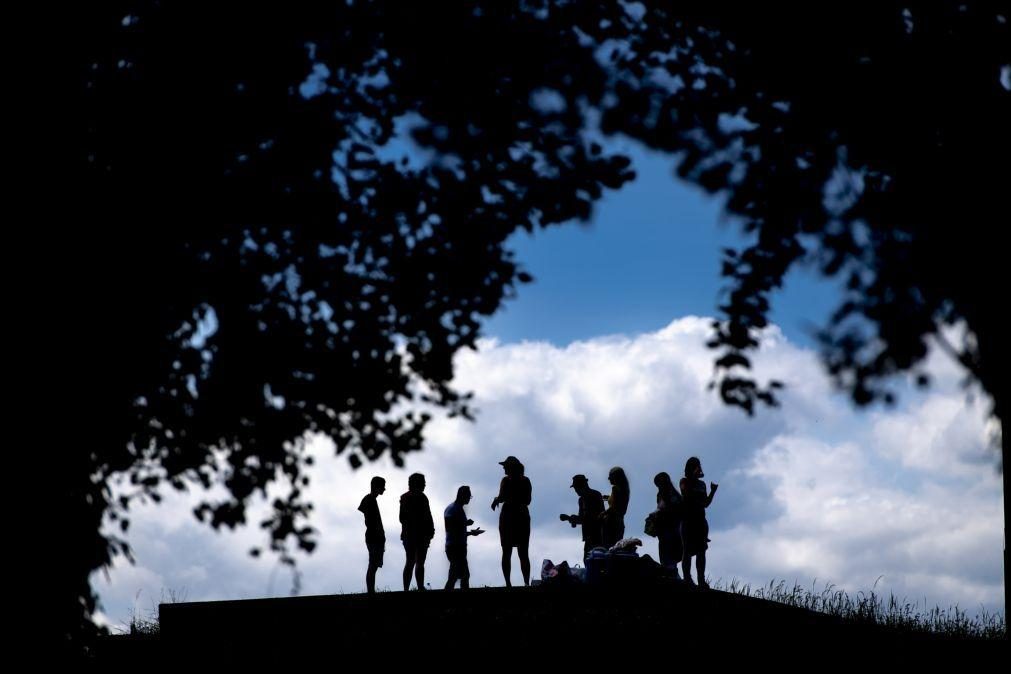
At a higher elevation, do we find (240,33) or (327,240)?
(240,33)

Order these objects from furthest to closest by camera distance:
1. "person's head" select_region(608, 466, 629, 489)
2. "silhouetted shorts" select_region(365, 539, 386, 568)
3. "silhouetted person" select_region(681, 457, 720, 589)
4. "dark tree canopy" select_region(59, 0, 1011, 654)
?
"silhouetted shorts" select_region(365, 539, 386, 568) < "person's head" select_region(608, 466, 629, 489) < "silhouetted person" select_region(681, 457, 720, 589) < "dark tree canopy" select_region(59, 0, 1011, 654)

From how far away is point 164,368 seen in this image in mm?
9758

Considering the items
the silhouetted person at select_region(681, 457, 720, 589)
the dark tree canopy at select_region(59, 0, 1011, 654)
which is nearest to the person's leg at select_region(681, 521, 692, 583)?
the silhouetted person at select_region(681, 457, 720, 589)

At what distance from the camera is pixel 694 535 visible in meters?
16.4

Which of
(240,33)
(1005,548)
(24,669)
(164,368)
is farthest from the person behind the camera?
(1005,548)

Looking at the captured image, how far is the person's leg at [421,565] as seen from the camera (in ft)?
56.7

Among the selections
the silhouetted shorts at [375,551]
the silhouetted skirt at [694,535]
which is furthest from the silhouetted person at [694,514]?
the silhouetted shorts at [375,551]

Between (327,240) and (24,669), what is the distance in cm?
436

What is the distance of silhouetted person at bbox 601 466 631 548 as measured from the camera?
55.5 feet

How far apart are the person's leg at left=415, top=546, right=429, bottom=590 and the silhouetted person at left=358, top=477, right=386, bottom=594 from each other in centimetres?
60

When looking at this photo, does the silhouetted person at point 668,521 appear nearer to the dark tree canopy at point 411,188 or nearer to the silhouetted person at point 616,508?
the silhouetted person at point 616,508

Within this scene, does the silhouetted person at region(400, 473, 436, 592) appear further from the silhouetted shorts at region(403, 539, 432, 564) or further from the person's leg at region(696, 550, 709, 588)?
the person's leg at region(696, 550, 709, 588)

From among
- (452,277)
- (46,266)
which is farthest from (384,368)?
(46,266)

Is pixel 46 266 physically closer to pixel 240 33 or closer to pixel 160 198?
pixel 160 198
